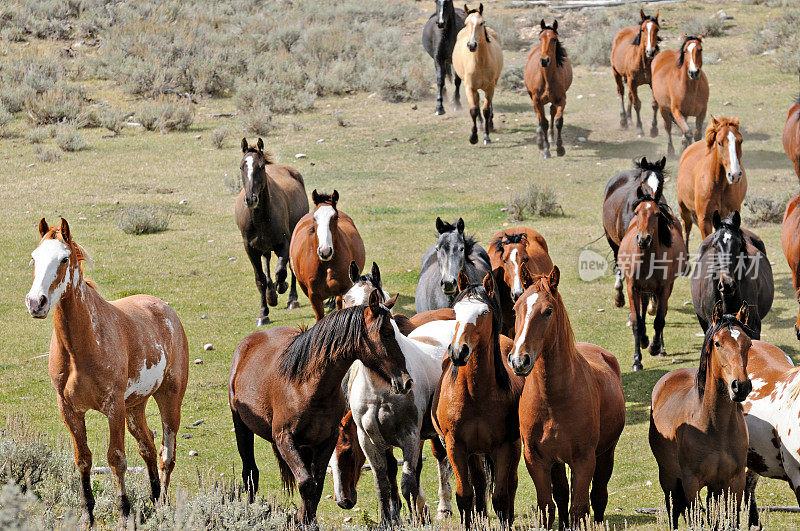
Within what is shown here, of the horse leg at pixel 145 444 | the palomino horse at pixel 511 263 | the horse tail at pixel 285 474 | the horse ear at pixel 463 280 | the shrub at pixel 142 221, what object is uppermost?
the horse ear at pixel 463 280

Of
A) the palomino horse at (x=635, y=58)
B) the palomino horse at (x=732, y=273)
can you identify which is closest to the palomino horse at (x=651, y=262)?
the palomino horse at (x=732, y=273)

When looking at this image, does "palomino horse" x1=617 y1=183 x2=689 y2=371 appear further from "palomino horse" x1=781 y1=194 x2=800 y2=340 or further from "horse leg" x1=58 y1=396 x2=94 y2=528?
"horse leg" x1=58 y1=396 x2=94 y2=528

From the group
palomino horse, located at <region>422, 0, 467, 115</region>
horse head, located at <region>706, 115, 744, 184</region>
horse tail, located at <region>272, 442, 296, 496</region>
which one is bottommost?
horse tail, located at <region>272, 442, 296, 496</region>

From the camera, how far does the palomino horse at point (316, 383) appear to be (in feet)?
18.5

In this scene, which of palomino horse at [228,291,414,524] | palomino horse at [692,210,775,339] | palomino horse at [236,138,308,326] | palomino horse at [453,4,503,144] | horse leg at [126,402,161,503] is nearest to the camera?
palomino horse at [228,291,414,524]

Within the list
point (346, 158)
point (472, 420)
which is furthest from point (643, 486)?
point (346, 158)

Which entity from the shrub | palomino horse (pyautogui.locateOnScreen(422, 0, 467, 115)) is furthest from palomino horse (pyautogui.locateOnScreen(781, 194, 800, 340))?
palomino horse (pyautogui.locateOnScreen(422, 0, 467, 115))

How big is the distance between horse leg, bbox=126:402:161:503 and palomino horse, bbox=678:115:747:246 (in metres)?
7.11

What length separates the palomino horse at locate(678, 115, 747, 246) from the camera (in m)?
10.7

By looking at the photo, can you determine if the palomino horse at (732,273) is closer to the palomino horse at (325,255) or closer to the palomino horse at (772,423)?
the palomino horse at (772,423)

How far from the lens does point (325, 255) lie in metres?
9.42

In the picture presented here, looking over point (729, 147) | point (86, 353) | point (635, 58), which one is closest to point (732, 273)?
point (729, 147)

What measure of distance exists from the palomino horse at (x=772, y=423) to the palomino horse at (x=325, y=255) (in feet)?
15.0

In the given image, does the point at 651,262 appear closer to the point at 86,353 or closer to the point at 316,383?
the point at 316,383
